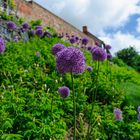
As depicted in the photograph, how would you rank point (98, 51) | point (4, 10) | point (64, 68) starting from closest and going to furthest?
point (64, 68)
point (98, 51)
point (4, 10)

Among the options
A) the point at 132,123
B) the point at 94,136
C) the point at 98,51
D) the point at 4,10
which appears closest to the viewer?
the point at 98,51

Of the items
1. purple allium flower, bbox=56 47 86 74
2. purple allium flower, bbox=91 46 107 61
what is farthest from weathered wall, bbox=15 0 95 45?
purple allium flower, bbox=56 47 86 74

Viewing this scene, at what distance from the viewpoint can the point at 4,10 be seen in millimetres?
11219

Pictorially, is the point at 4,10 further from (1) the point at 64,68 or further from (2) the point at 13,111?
(1) the point at 64,68

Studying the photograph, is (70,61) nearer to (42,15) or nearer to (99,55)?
(99,55)

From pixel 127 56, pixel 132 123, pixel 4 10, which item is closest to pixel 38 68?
pixel 132 123

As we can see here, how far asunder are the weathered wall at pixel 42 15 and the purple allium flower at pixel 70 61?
11482 millimetres

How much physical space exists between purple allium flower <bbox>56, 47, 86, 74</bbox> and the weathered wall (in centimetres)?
1148

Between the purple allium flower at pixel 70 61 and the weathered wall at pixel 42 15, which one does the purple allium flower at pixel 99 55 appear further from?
the weathered wall at pixel 42 15

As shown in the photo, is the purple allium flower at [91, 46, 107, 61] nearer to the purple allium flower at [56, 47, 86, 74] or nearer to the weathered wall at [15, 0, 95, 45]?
the purple allium flower at [56, 47, 86, 74]

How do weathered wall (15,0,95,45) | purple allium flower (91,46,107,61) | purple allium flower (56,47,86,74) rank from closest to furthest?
purple allium flower (56,47,86,74)
purple allium flower (91,46,107,61)
weathered wall (15,0,95,45)

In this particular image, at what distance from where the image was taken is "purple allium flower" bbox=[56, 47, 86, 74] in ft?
9.02

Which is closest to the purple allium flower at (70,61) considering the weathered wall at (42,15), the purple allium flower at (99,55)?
the purple allium flower at (99,55)

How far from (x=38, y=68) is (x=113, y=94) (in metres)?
1.16
